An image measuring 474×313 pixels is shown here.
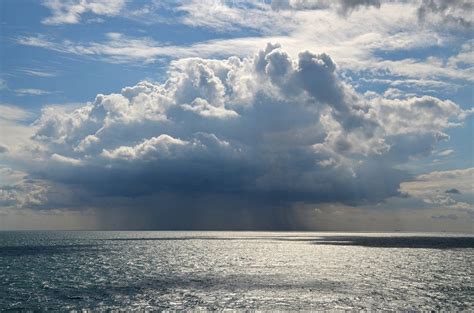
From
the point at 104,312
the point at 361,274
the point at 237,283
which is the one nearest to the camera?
the point at 104,312

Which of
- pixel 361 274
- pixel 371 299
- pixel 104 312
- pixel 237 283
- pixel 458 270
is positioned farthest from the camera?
Answer: pixel 458 270

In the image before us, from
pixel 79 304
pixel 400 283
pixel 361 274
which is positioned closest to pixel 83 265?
pixel 79 304

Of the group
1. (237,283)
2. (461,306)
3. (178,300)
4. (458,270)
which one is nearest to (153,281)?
(237,283)

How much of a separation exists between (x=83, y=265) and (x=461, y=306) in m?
82.1

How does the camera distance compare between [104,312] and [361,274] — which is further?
[361,274]

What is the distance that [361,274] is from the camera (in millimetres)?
98188

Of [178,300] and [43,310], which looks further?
[178,300]

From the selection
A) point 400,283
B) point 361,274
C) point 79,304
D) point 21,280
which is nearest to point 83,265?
point 21,280

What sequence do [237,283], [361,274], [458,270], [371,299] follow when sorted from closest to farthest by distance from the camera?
[371,299] → [237,283] → [361,274] → [458,270]

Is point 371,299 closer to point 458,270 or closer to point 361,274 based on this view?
point 361,274

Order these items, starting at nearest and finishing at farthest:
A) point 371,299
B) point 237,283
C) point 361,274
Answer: point 371,299, point 237,283, point 361,274

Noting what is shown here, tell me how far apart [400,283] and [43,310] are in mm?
57582

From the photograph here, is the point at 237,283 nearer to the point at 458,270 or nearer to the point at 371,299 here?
the point at 371,299

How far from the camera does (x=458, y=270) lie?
107 metres
